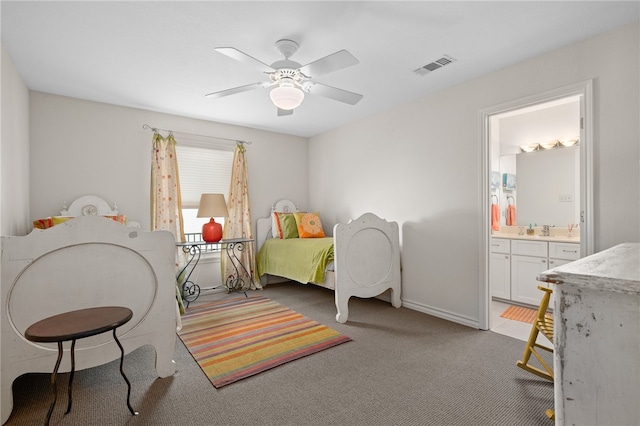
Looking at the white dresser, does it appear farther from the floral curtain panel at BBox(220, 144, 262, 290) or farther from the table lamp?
the floral curtain panel at BBox(220, 144, 262, 290)

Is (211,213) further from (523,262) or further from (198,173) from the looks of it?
(523,262)

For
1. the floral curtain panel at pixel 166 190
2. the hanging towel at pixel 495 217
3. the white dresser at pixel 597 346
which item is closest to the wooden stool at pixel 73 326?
the white dresser at pixel 597 346

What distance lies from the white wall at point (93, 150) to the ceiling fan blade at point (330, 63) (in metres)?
2.60

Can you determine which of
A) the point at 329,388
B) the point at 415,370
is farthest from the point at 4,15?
the point at 415,370

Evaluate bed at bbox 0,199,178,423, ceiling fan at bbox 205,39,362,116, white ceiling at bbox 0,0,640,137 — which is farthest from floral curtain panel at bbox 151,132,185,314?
bed at bbox 0,199,178,423

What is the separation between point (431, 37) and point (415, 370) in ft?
7.77

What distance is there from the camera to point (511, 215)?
13.7 feet

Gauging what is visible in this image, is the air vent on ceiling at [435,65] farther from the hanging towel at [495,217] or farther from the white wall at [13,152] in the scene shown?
the white wall at [13,152]

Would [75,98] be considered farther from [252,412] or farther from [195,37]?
[252,412]

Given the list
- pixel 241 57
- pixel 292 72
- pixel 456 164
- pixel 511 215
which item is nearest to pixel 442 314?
pixel 456 164

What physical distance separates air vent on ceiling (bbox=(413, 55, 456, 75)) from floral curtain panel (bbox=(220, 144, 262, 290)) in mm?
2690

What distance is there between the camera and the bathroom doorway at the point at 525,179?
9.43 ft

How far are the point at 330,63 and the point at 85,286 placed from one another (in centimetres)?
201

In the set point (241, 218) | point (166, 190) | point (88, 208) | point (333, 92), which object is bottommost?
point (241, 218)
